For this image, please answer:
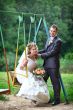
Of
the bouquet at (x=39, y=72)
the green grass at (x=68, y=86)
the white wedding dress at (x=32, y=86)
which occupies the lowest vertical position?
the green grass at (x=68, y=86)

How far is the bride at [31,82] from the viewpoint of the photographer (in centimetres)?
763

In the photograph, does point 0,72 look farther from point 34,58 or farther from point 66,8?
point 34,58

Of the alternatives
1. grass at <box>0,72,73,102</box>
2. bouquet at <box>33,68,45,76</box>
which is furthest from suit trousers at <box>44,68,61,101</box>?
grass at <box>0,72,73,102</box>

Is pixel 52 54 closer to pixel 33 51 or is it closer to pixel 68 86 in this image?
pixel 33 51

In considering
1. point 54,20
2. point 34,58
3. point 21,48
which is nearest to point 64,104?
point 34,58

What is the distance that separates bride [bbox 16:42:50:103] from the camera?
7.63 meters

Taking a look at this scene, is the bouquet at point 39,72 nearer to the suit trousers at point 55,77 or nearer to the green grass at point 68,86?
the suit trousers at point 55,77

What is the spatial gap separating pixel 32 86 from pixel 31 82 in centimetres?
8

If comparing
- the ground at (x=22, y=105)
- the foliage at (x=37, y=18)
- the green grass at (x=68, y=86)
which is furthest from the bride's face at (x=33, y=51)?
the foliage at (x=37, y=18)

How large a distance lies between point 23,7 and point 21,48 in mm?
1568

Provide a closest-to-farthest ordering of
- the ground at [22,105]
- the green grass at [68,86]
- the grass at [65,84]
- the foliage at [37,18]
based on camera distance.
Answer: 1. the ground at [22,105]
2. the green grass at [68,86]
3. the grass at [65,84]
4. the foliage at [37,18]

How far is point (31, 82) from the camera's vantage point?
25.3 feet

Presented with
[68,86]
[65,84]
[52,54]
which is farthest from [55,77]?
[65,84]

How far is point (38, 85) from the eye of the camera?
769 cm
